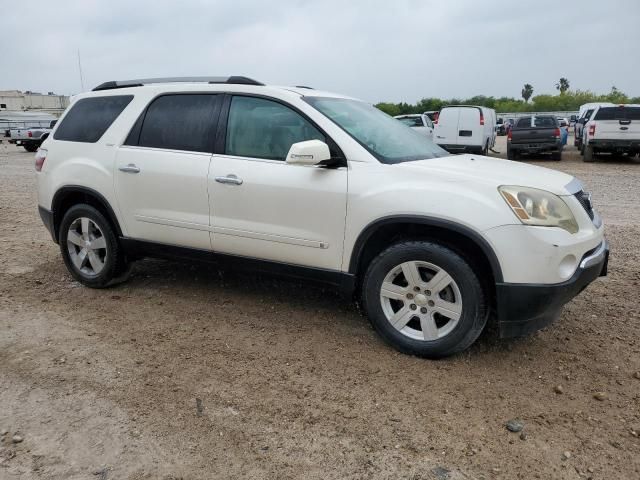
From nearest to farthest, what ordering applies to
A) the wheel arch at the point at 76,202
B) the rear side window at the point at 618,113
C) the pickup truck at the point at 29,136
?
1. the wheel arch at the point at 76,202
2. the rear side window at the point at 618,113
3. the pickup truck at the point at 29,136

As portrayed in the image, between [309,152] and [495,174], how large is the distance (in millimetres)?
1225

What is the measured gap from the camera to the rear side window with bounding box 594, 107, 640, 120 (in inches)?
654

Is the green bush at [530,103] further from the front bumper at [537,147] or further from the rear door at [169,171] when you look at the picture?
the rear door at [169,171]

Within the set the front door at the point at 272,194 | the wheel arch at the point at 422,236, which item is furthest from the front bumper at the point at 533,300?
the front door at the point at 272,194

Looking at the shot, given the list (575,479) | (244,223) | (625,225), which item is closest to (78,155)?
(244,223)

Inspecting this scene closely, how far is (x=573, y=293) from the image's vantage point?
3.40m

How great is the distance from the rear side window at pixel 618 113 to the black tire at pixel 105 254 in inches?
650

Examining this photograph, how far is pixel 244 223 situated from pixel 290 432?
5.62 ft

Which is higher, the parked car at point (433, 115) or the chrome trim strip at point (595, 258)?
the parked car at point (433, 115)

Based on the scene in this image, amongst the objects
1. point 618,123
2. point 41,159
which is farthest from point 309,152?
point 618,123

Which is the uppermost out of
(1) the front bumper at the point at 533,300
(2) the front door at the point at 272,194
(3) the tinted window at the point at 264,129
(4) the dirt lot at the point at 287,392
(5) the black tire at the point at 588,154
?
(3) the tinted window at the point at 264,129

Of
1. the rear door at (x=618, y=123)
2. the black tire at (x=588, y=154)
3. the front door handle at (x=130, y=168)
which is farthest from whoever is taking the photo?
the black tire at (x=588, y=154)

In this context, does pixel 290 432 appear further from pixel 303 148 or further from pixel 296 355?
pixel 303 148

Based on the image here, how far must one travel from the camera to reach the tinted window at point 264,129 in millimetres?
3961
